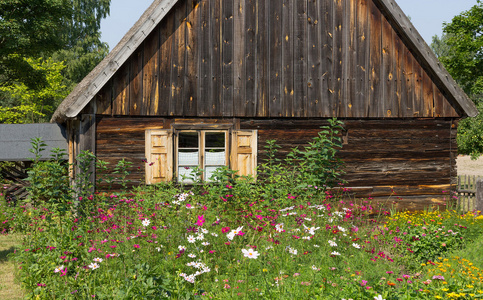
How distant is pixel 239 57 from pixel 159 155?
2.57 m

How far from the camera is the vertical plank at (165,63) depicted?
30.0ft

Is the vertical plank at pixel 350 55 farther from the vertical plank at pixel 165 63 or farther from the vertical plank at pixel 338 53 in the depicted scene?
the vertical plank at pixel 165 63

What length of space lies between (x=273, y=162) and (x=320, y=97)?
67.7 inches

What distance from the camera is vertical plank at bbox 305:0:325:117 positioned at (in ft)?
32.3

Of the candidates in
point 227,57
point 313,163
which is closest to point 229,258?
point 313,163

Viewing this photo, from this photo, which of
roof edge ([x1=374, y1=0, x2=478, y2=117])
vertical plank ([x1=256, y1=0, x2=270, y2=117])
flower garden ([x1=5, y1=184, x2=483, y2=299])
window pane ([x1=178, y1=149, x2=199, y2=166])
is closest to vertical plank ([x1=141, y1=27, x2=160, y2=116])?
window pane ([x1=178, y1=149, x2=199, y2=166])

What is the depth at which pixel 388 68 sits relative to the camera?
1023 cm

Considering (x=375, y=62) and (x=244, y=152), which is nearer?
(x=244, y=152)

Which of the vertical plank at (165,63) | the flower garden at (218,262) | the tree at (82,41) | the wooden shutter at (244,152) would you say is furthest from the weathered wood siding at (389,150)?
the tree at (82,41)

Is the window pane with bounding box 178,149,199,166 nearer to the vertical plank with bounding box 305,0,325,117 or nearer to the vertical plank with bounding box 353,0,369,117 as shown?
the vertical plank with bounding box 305,0,325,117

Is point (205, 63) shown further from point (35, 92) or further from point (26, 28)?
point (35, 92)

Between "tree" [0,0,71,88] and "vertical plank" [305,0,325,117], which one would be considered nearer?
"vertical plank" [305,0,325,117]

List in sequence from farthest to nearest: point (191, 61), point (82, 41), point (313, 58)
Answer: point (82, 41)
point (313, 58)
point (191, 61)

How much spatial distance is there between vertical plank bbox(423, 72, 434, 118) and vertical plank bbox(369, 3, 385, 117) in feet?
3.64
